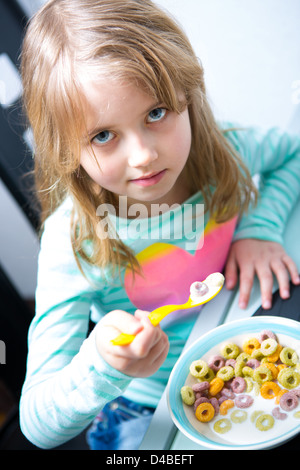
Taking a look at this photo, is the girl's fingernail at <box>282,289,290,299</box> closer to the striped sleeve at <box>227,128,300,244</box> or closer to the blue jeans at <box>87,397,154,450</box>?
the striped sleeve at <box>227,128,300,244</box>

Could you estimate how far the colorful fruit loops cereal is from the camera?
0.38 metres

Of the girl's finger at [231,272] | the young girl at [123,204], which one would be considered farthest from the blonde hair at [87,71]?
the girl's finger at [231,272]

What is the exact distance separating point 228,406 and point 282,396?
5 cm

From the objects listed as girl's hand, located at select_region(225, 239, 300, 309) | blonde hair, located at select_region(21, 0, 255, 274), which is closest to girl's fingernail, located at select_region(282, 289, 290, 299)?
girl's hand, located at select_region(225, 239, 300, 309)

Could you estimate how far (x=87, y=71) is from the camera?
37cm

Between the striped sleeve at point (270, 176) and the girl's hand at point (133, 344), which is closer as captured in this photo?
the girl's hand at point (133, 344)

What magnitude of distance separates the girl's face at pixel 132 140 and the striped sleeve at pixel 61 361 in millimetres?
116

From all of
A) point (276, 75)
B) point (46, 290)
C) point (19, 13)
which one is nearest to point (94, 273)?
point (46, 290)

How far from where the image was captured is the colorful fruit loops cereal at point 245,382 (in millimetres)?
378

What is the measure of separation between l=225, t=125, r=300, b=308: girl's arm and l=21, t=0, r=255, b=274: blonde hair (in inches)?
4.5

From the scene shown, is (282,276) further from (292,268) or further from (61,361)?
(61,361)

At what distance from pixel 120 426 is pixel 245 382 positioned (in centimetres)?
22

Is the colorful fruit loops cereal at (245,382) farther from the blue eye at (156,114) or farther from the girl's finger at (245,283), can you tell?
the blue eye at (156,114)

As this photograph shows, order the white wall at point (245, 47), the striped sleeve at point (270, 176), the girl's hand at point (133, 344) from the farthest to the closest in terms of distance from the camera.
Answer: the striped sleeve at point (270, 176), the white wall at point (245, 47), the girl's hand at point (133, 344)
